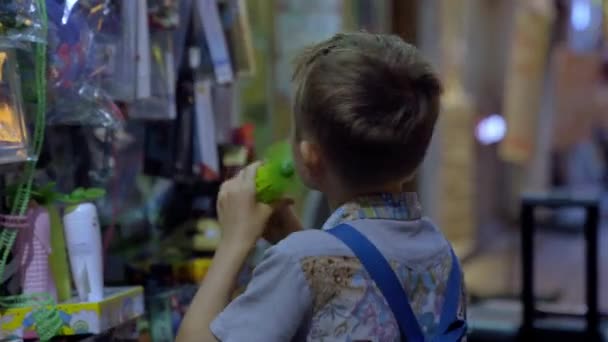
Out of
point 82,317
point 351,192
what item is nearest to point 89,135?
point 82,317

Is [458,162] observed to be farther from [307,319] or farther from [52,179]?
[307,319]

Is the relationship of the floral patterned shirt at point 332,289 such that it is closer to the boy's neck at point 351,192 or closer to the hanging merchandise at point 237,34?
the boy's neck at point 351,192

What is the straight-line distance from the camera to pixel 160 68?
5.47 feet

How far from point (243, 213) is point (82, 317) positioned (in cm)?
27

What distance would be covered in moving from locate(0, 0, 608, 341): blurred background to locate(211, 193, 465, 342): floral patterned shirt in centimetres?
40

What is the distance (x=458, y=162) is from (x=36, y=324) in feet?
11.7

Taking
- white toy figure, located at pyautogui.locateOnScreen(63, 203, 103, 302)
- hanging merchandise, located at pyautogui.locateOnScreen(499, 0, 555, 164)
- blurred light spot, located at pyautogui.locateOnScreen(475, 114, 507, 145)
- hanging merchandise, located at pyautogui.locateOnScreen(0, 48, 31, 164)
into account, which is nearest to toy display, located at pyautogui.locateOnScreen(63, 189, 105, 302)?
white toy figure, located at pyautogui.locateOnScreen(63, 203, 103, 302)

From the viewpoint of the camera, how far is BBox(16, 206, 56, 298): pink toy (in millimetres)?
1290

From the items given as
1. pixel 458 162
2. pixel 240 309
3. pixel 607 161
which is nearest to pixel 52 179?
pixel 240 309

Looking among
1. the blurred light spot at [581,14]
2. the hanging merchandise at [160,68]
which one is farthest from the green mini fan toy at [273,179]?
the blurred light spot at [581,14]

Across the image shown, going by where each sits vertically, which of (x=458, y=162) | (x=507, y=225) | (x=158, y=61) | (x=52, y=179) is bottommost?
(x=507, y=225)

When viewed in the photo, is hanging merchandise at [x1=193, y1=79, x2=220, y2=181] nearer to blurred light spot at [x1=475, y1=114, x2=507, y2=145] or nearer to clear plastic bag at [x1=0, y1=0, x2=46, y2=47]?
clear plastic bag at [x1=0, y1=0, x2=46, y2=47]

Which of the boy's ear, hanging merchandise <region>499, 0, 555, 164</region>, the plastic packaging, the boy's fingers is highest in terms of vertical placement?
the plastic packaging

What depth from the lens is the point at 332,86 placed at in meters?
1.09
